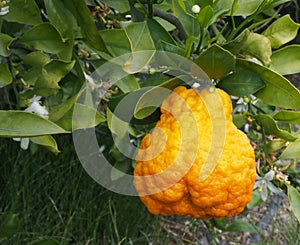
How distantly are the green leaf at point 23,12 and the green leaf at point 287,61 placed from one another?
37 cm

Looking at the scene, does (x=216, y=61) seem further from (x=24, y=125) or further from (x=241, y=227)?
(x=241, y=227)

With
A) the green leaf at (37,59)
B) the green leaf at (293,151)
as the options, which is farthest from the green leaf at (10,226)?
the green leaf at (293,151)

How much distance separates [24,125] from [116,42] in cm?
28

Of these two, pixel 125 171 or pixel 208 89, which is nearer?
pixel 208 89

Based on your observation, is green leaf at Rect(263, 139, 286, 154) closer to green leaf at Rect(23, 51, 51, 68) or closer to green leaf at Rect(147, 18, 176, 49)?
green leaf at Rect(147, 18, 176, 49)

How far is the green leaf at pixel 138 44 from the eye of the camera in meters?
0.76

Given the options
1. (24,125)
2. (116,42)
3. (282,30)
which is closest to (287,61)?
(282,30)

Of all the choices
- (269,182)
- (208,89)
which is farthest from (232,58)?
(269,182)

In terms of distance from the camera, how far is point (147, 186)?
734 millimetres

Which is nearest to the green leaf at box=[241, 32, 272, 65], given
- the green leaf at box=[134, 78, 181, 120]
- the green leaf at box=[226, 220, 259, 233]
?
the green leaf at box=[134, 78, 181, 120]

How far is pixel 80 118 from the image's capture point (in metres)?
0.81

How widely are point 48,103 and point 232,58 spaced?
61cm

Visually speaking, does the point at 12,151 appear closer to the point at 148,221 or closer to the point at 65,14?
the point at 148,221

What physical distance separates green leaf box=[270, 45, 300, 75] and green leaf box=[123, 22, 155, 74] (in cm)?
18
